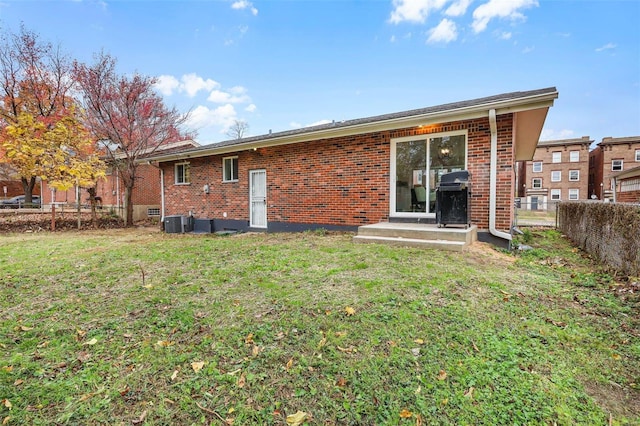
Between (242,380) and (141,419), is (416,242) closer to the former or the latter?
(242,380)

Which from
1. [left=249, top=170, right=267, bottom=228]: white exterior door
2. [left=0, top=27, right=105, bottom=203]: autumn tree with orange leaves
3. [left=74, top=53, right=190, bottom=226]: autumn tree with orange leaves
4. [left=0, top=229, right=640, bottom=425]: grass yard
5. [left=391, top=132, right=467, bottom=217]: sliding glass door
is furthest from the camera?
[left=74, top=53, right=190, bottom=226]: autumn tree with orange leaves

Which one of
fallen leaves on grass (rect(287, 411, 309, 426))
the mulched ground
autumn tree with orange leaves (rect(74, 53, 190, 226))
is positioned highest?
autumn tree with orange leaves (rect(74, 53, 190, 226))

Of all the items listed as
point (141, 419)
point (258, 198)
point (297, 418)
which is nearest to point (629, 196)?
point (258, 198)

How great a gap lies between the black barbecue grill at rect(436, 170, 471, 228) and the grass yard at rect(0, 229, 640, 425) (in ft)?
5.69

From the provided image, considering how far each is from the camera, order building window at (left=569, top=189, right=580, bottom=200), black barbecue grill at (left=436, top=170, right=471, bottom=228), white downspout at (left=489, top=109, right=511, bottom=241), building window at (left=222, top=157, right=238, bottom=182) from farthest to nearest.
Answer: building window at (left=569, top=189, right=580, bottom=200) → building window at (left=222, top=157, right=238, bottom=182) → white downspout at (left=489, top=109, right=511, bottom=241) → black barbecue grill at (left=436, top=170, right=471, bottom=228)

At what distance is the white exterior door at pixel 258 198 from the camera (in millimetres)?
9680

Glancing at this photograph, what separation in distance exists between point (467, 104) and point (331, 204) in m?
3.97

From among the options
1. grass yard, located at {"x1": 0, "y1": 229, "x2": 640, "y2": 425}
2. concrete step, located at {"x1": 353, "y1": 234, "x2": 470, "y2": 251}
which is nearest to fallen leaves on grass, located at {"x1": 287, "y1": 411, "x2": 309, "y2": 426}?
grass yard, located at {"x1": 0, "y1": 229, "x2": 640, "y2": 425}

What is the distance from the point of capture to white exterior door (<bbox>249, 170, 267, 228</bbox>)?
31.8ft

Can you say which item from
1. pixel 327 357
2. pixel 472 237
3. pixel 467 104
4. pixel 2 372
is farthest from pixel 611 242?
pixel 2 372

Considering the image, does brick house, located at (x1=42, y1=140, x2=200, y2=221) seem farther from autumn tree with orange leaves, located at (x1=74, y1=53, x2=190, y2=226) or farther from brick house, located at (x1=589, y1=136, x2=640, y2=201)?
brick house, located at (x1=589, y1=136, x2=640, y2=201)

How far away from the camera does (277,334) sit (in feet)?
8.41

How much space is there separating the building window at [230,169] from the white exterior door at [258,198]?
809 millimetres

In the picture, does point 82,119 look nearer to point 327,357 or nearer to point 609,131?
point 327,357
